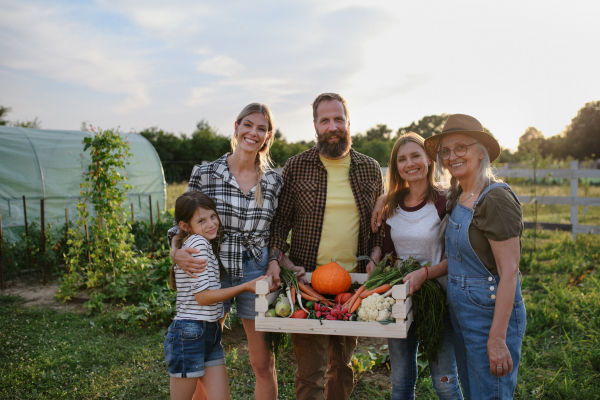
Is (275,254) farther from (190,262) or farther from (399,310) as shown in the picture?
(399,310)

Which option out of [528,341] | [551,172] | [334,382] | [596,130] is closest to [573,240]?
[551,172]

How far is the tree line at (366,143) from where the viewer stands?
21.3 metres

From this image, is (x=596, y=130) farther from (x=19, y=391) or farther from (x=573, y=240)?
(x=19, y=391)

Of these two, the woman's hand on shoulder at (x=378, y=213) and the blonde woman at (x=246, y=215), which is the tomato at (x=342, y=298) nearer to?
the blonde woman at (x=246, y=215)

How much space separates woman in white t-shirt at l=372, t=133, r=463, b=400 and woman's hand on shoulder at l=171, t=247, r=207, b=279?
4.07 feet

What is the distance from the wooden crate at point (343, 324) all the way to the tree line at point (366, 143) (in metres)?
8.11

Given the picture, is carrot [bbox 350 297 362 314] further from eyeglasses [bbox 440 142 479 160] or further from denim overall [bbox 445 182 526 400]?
eyeglasses [bbox 440 142 479 160]

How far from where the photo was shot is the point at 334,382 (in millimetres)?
3076

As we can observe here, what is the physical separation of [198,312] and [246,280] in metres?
0.40

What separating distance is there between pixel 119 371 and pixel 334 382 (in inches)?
86.5

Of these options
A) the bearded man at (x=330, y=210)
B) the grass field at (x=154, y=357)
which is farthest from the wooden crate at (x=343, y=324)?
the grass field at (x=154, y=357)

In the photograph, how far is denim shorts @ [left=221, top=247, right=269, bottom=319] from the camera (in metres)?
2.70

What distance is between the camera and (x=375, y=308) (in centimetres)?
210

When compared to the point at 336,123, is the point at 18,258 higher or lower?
lower
